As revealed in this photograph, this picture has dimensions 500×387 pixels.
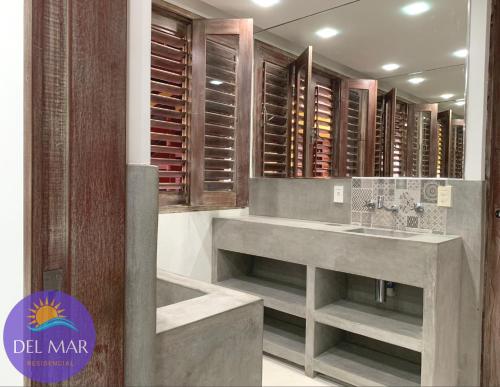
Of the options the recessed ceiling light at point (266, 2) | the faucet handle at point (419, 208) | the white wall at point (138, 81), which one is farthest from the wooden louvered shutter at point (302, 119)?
the white wall at point (138, 81)

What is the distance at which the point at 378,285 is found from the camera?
2.39m

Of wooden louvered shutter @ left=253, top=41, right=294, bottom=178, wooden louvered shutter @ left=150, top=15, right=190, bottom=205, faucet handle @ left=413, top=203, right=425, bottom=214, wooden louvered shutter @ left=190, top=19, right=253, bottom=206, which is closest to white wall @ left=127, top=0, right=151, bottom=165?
wooden louvered shutter @ left=150, top=15, right=190, bottom=205

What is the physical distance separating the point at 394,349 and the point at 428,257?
3.17ft

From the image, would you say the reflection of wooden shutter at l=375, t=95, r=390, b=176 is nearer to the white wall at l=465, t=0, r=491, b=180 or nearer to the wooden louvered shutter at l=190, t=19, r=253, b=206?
the white wall at l=465, t=0, r=491, b=180

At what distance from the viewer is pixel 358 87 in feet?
8.86

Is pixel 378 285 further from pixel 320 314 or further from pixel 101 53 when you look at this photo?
pixel 101 53

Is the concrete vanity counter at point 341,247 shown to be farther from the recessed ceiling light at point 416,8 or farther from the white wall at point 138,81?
the white wall at point 138,81

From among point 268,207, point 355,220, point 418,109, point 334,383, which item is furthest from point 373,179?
point 334,383

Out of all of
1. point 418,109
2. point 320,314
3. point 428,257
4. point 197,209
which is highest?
point 418,109

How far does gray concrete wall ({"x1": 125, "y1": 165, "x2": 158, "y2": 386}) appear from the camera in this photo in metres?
0.75

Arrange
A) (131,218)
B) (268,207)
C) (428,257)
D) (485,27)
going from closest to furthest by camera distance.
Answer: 1. (131,218)
2. (428,257)
3. (485,27)
4. (268,207)

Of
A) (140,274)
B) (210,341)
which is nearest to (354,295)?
(210,341)

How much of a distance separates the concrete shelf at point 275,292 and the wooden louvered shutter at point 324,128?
0.94m

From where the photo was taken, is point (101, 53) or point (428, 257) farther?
point (428, 257)
